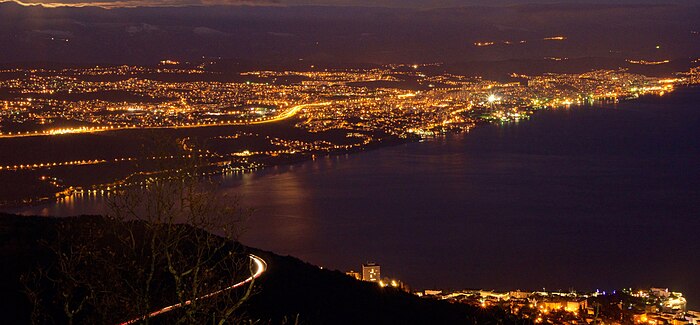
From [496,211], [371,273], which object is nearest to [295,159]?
[496,211]

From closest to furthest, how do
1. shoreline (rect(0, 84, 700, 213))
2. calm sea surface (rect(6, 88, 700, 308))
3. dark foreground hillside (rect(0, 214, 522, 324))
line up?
dark foreground hillside (rect(0, 214, 522, 324))
calm sea surface (rect(6, 88, 700, 308))
shoreline (rect(0, 84, 700, 213))

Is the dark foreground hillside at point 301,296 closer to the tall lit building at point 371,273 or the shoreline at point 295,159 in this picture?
the tall lit building at point 371,273

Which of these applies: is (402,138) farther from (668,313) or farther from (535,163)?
(668,313)

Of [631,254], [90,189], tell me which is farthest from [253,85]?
[631,254]

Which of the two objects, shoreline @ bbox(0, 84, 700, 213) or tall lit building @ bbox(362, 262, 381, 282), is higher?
tall lit building @ bbox(362, 262, 381, 282)

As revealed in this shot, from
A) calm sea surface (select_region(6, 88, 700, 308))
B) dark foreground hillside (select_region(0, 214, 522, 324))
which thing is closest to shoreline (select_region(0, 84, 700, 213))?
calm sea surface (select_region(6, 88, 700, 308))

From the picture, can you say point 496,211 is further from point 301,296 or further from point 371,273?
point 301,296

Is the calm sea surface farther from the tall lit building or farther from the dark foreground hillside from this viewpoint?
the dark foreground hillside
